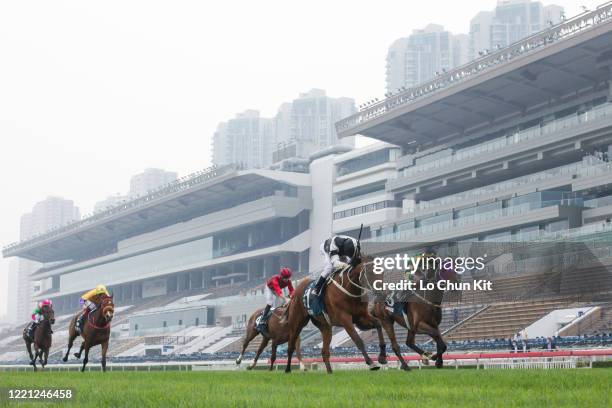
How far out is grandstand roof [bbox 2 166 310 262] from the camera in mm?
96625

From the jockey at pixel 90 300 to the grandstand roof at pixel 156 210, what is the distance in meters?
69.0

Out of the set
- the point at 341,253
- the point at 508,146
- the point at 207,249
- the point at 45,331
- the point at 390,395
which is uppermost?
the point at 508,146

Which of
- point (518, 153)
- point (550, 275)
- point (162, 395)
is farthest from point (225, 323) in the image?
point (162, 395)

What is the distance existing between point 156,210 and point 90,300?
87.7 m

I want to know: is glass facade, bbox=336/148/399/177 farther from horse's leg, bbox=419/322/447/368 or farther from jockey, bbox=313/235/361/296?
jockey, bbox=313/235/361/296

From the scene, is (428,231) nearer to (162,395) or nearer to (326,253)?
(326,253)

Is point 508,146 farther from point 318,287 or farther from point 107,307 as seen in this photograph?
point 318,287

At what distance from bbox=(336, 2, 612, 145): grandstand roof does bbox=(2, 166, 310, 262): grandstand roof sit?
20502 mm

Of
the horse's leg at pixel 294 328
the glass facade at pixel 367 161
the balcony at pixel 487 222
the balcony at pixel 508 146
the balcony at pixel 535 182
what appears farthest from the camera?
the glass facade at pixel 367 161

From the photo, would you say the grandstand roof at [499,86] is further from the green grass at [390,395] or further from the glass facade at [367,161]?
the green grass at [390,395]

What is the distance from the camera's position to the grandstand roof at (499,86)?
5538 cm

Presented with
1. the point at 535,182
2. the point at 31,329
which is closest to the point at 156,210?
the point at 535,182

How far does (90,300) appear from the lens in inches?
927

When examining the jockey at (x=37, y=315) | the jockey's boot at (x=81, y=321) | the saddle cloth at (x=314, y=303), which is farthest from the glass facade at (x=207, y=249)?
the saddle cloth at (x=314, y=303)
